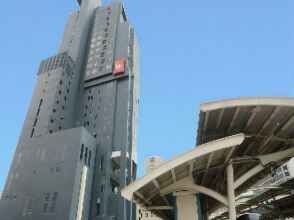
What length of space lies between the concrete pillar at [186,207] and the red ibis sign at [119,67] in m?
69.5

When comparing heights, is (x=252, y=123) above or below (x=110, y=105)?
below

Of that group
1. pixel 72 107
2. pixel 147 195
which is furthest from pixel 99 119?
pixel 147 195

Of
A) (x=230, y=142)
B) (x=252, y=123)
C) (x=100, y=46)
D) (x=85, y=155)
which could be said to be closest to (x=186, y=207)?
(x=230, y=142)

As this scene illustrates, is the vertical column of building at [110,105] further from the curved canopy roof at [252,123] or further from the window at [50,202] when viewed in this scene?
the curved canopy roof at [252,123]

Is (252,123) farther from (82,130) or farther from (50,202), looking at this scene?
(82,130)

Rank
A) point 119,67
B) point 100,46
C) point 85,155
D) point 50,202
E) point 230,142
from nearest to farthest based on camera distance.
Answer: point 230,142, point 50,202, point 85,155, point 119,67, point 100,46

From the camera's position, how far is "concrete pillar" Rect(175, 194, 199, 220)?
57.5 feet

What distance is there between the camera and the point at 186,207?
17.8 m

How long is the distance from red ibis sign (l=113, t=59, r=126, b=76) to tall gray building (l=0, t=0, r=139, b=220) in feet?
0.97

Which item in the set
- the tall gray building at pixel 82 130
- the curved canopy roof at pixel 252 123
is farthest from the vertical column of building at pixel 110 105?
the curved canopy roof at pixel 252 123

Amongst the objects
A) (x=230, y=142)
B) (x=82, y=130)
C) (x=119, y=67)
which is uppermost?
(x=119, y=67)

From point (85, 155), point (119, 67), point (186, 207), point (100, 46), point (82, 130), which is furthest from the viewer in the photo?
point (100, 46)

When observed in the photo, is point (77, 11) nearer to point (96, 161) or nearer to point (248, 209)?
point (96, 161)

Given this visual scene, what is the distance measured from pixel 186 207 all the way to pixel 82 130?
5037cm
